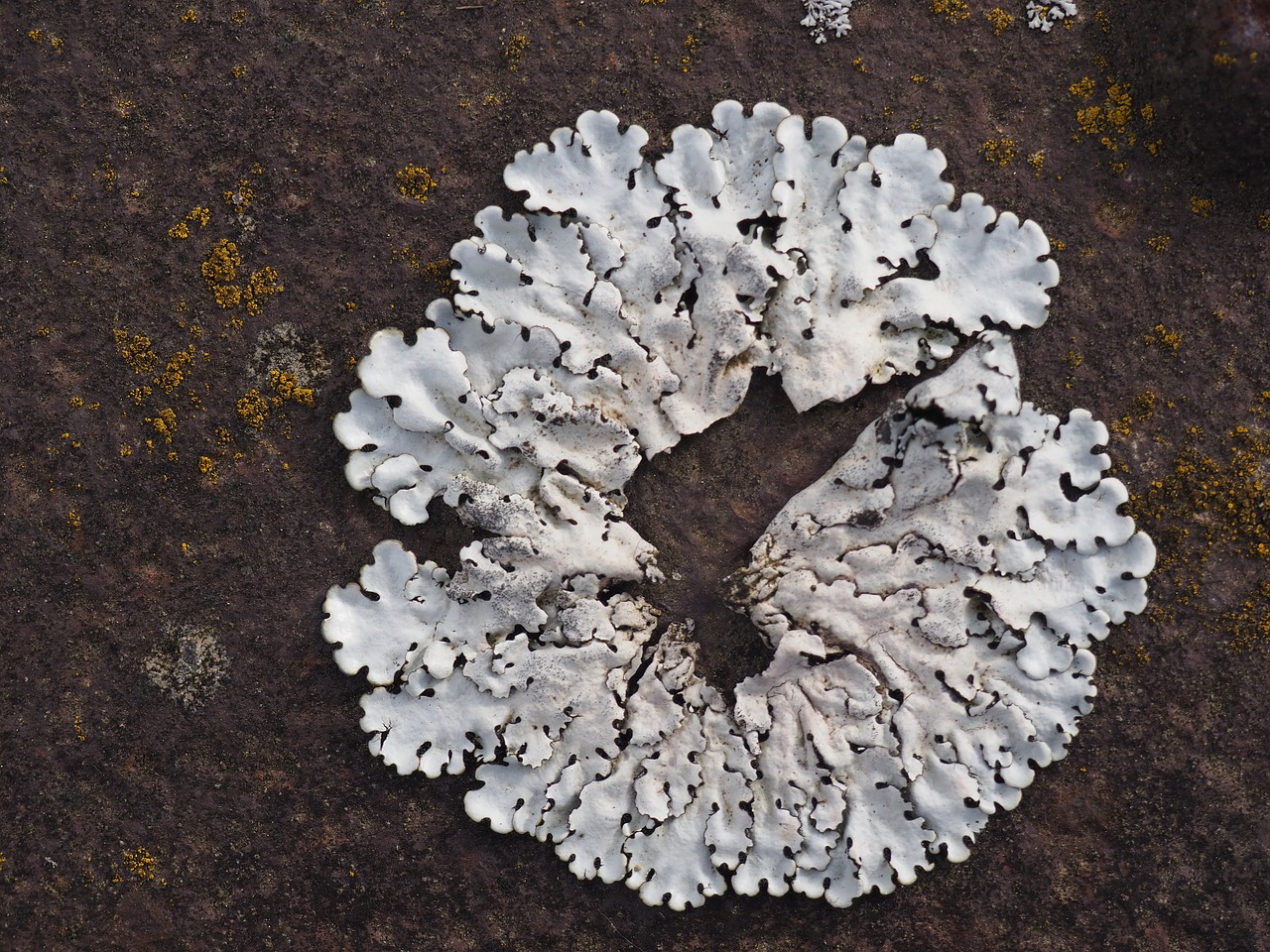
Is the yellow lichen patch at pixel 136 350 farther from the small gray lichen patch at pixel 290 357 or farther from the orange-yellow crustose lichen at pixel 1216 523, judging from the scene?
the orange-yellow crustose lichen at pixel 1216 523

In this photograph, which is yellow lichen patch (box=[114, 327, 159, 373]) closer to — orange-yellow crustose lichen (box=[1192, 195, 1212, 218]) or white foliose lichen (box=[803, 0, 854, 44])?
white foliose lichen (box=[803, 0, 854, 44])

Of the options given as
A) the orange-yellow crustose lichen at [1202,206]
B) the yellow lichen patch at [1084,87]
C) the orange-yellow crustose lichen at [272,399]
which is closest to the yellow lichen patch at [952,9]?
the yellow lichen patch at [1084,87]

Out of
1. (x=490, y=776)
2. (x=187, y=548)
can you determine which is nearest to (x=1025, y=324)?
(x=490, y=776)

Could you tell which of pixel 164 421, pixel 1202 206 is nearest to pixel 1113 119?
pixel 1202 206

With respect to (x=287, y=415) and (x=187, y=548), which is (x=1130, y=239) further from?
(x=187, y=548)

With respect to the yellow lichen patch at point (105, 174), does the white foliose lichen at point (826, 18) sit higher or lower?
higher

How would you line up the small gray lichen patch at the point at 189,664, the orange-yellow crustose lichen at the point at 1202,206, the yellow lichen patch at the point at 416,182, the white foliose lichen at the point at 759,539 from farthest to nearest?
the small gray lichen patch at the point at 189,664, the yellow lichen patch at the point at 416,182, the orange-yellow crustose lichen at the point at 1202,206, the white foliose lichen at the point at 759,539

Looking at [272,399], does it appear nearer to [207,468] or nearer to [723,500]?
[207,468]
